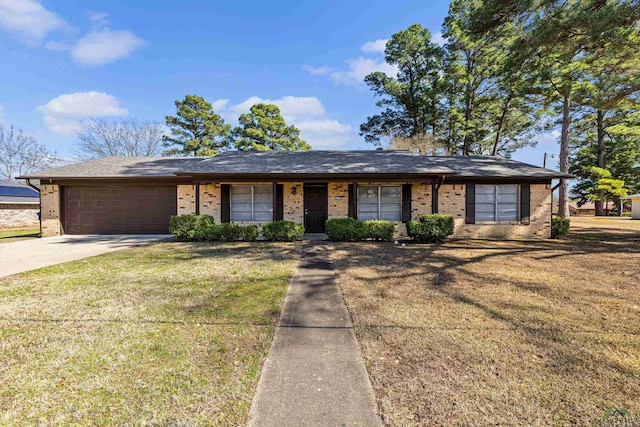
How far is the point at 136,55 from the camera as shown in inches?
654

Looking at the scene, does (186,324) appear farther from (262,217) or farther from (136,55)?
(136,55)

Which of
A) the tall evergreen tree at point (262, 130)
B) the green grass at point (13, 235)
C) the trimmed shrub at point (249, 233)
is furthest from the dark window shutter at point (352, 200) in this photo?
the tall evergreen tree at point (262, 130)

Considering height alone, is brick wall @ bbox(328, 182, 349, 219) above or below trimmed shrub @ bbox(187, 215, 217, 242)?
above

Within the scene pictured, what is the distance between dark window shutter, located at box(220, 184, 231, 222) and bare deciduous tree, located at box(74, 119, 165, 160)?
2127 centimetres

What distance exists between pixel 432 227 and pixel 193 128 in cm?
2454

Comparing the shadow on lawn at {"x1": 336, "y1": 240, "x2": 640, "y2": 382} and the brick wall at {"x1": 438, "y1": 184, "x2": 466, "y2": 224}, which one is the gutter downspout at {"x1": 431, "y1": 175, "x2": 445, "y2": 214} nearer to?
the brick wall at {"x1": 438, "y1": 184, "x2": 466, "y2": 224}

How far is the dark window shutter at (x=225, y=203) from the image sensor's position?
1192cm

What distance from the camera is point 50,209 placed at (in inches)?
483

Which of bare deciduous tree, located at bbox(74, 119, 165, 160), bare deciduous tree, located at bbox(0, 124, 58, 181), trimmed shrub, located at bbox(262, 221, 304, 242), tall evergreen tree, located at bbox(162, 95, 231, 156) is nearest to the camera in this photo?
trimmed shrub, located at bbox(262, 221, 304, 242)

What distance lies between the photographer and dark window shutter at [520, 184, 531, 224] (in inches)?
452

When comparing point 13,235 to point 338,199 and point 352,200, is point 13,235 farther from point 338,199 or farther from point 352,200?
point 352,200

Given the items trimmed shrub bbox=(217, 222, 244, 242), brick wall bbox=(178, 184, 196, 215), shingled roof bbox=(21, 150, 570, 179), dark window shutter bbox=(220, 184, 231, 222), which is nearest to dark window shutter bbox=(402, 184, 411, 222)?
shingled roof bbox=(21, 150, 570, 179)

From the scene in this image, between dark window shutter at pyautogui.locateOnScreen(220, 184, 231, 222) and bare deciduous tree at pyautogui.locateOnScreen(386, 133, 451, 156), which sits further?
bare deciduous tree at pyautogui.locateOnScreen(386, 133, 451, 156)

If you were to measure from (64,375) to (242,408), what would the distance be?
1.68 meters
